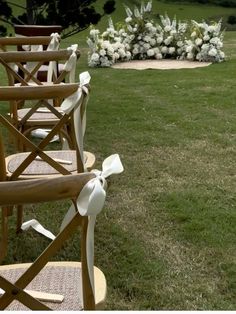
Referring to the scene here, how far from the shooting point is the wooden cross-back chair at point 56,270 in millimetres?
1600

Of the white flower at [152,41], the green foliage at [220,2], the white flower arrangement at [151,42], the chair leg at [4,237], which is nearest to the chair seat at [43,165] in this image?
the chair leg at [4,237]

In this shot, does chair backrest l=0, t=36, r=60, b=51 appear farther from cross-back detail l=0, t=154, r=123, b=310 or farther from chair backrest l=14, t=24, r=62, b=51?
cross-back detail l=0, t=154, r=123, b=310

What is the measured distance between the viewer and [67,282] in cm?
227

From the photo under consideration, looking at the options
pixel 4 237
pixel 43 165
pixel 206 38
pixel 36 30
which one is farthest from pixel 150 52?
pixel 4 237

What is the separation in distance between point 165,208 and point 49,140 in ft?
4.32

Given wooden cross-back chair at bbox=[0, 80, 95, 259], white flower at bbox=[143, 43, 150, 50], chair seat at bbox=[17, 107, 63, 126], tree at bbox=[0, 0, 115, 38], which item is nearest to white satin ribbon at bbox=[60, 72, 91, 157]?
wooden cross-back chair at bbox=[0, 80, 95, 259]

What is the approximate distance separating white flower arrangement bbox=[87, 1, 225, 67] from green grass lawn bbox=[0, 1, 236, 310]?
3.70 metres

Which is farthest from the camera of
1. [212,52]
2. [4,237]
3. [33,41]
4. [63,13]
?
[212,52]

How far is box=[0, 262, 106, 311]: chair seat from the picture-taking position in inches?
84.1

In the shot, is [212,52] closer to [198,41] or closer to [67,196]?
[198,41]

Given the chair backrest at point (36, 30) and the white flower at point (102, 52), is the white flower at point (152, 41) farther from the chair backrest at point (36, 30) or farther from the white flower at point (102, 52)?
the chair backrest at point (36, 30)

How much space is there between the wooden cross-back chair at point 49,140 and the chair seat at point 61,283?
31.3 inches

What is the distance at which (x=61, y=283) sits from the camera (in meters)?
2.26

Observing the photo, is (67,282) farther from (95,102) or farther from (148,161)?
(95,102)
